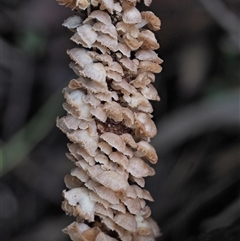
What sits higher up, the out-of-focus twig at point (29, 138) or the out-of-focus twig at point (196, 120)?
the out-of-focus twig at point (29, 138)

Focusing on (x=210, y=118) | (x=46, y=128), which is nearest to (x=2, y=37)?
(x=46, y=128)

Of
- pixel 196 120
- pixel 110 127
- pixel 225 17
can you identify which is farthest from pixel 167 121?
pixel 110 127

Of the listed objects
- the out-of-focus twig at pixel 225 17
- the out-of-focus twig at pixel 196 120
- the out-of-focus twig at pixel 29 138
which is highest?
the out-of-focus twig at pixel 225 17

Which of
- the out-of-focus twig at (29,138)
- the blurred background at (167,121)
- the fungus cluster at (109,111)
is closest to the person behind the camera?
the fungus cluster at (109,111)

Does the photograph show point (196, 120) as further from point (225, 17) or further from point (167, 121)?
point (225, 17)

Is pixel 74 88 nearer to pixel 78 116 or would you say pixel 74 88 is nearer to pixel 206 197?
pixel 78 116

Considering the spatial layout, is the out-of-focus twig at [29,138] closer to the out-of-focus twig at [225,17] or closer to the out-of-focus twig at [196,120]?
the out-of-focus twig at [196,120]

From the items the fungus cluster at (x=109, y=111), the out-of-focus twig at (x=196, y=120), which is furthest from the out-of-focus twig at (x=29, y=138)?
the fungus cluster at (x=109, y=111)
